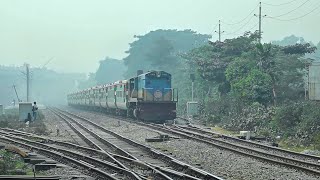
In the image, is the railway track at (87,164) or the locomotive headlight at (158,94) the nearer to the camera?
the railway track at (87,164)

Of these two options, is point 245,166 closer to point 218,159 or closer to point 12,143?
point 218,159

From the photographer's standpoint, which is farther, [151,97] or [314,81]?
[151,97]

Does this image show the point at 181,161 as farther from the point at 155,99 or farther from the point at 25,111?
the point at 25,111

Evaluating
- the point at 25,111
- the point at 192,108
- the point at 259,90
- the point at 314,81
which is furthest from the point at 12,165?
the point at 192,108

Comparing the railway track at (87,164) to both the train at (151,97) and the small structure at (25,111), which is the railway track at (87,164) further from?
the small structure at (25,111)

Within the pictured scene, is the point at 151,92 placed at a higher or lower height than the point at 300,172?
higher

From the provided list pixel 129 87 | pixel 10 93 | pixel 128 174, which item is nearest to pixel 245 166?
pixel 128 174

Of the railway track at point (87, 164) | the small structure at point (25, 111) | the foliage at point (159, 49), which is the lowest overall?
the railway track at point (87, 164)

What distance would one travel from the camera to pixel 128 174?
433 inches

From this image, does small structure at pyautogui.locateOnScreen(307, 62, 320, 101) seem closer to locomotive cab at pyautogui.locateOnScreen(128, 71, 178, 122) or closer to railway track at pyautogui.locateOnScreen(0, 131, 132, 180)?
locomotive cab at pyautogui.locateOnScreen(128, 71, 178, 122)

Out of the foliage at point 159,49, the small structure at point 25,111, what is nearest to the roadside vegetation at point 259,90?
the small structure at point 25,111

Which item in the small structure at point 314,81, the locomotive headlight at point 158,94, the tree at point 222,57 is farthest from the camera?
the tree at point 222,57

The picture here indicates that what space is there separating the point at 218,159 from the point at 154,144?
193 inches

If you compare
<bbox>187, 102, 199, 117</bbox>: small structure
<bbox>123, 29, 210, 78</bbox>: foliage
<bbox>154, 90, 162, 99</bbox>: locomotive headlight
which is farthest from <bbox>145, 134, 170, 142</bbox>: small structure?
<bbox>123, 29, 210, 78</bbox>: foliage
